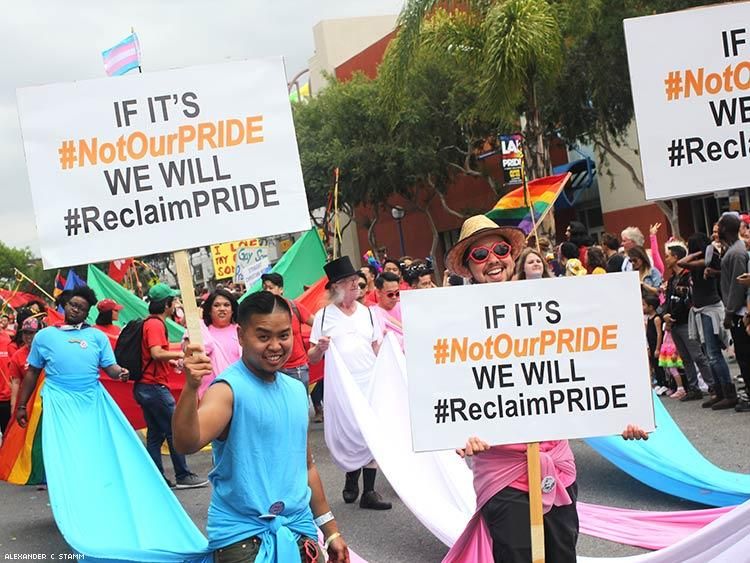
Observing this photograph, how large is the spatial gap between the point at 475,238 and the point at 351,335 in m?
3.80

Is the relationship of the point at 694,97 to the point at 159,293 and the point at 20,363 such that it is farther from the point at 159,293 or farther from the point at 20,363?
the point at 20,363

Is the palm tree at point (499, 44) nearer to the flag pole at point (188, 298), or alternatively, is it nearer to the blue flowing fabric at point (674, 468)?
the blue flowing fabric at point (674, 468)

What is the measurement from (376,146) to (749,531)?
3275cm

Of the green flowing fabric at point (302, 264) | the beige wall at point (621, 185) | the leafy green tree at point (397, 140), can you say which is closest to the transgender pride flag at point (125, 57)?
the green flowing fabric at point (302, 264)

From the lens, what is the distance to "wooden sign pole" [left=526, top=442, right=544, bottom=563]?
3.99 meters

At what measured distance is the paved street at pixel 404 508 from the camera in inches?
271

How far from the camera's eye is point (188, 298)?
12.9 ft

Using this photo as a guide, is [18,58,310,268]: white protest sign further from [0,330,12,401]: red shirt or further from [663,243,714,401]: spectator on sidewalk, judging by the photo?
[0,330,12,401]: red shirt

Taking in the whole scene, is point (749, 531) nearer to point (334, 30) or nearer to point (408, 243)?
point (408, 243)

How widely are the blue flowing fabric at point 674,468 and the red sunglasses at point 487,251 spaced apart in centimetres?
279

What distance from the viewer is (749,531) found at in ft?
15.1

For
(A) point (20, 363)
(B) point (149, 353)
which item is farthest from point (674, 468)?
(A) point (20, 363)

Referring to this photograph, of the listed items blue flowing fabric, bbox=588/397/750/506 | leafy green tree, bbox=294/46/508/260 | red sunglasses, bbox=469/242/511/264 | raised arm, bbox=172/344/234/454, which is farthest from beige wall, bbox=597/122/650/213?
raised arm, bbox=172/344/234/454

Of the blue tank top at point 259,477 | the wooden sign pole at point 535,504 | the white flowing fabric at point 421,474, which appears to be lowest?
the white flowing fabric at point 421,474
